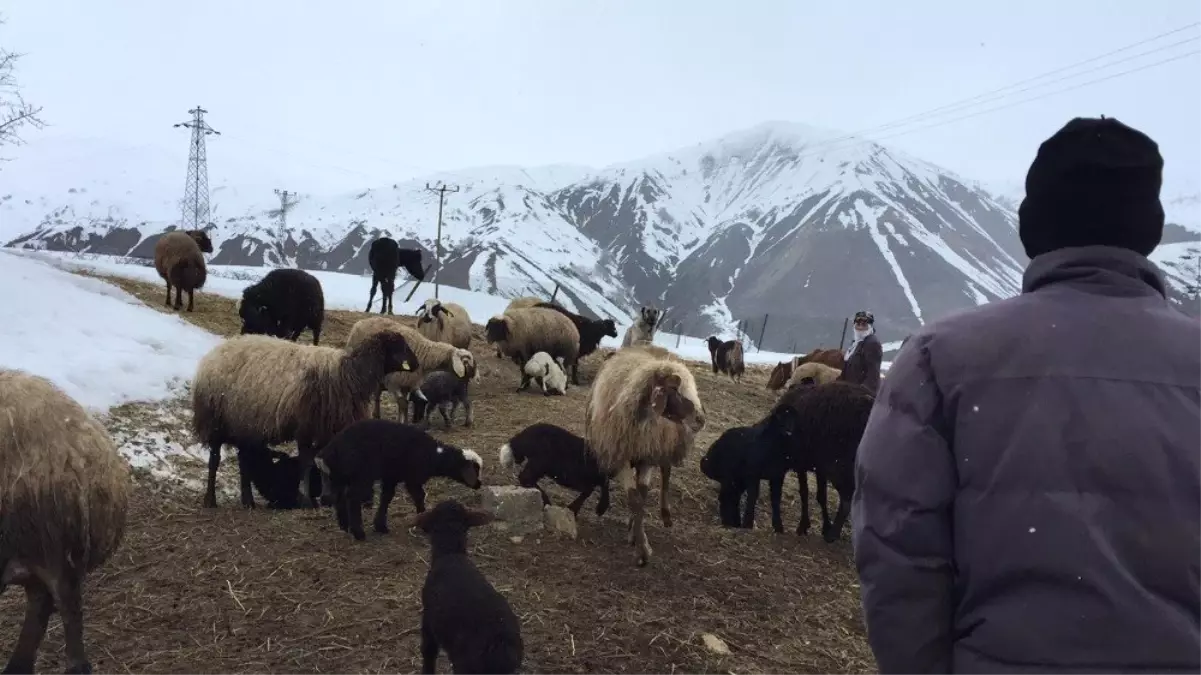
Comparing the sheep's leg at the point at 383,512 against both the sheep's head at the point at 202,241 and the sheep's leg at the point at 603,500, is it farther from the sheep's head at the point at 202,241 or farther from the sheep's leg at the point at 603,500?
the sheep's head at the point at 202,241

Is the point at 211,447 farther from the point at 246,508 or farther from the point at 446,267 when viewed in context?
the point at 446,267

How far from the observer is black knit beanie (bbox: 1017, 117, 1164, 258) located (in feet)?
5.57

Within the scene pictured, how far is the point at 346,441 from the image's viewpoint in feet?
19.9

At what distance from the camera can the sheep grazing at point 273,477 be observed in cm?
702

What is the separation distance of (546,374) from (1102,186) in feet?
38.4

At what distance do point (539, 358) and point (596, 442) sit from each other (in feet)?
21.7

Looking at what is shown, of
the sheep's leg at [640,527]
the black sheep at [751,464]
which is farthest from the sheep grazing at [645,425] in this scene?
the black sheep at [751,464]

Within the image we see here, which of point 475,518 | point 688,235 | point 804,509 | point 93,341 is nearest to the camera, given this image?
point 475,518

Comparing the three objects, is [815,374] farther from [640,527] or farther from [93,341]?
[93,341]

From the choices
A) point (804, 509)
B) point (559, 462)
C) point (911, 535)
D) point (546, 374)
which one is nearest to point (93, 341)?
point (546, 374)

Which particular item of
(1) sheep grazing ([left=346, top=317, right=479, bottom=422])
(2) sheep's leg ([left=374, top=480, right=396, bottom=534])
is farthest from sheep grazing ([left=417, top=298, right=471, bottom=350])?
(2) sheep's leg ([left=374, top=480, right=396, bottom=534])

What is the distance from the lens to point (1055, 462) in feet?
5.04

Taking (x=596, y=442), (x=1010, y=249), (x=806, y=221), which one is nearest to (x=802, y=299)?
(x=806, y=221)

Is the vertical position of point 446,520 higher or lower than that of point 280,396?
lower
